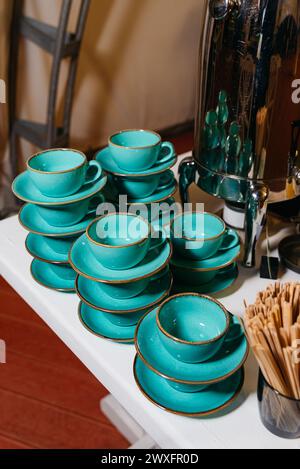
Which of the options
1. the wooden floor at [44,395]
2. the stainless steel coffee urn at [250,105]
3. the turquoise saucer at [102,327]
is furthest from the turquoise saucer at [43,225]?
the wooden floor at [44,395]

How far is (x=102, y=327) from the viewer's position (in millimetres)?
605

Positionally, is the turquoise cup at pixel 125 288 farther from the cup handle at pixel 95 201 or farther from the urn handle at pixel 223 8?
the urn handle at pixel 223 8

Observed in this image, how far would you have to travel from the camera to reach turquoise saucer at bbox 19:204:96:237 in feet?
2.22

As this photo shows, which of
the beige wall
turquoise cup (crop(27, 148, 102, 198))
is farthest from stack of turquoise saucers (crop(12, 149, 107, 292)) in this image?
the beige wall

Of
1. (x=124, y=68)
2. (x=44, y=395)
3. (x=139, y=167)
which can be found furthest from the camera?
(x=124, y=68)

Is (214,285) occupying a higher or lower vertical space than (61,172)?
lower

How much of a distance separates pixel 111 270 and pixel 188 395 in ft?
0.54

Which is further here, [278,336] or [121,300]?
[121,300]

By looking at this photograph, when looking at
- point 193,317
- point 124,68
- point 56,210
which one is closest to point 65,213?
point 56,210

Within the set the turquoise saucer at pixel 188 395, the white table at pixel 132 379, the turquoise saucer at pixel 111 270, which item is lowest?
the white table at pixel 132 379

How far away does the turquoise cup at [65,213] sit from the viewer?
0.68m

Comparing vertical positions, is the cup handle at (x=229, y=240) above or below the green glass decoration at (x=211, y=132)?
below

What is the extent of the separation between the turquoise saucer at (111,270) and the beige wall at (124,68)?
4.07ft

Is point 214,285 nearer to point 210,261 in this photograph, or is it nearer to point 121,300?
point 210,261
